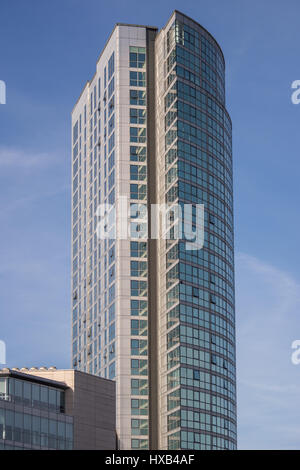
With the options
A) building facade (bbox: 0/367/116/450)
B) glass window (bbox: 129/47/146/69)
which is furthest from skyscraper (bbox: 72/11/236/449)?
building facade (bbox: 0/367/116/450)

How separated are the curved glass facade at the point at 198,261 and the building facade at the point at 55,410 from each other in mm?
25649

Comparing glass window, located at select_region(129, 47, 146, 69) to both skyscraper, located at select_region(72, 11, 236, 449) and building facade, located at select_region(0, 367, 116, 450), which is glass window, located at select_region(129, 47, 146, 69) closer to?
skyscraper, located at select_region(72, 11, 236, 449)

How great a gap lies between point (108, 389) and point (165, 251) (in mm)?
37717

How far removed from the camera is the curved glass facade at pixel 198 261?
164750 millimetres

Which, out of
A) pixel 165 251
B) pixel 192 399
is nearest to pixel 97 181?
pixel 165 251

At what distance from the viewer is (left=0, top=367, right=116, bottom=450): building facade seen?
400 feet

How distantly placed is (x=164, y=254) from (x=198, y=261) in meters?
6.03

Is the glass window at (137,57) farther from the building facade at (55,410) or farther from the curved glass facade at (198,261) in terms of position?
the building facade at (55,410)

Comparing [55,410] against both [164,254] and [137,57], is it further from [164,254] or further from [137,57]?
[137,57]

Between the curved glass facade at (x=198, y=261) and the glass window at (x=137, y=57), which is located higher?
the glass window at (x=137, y=57)

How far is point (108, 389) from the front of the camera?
462 feet

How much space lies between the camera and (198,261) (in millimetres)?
172250

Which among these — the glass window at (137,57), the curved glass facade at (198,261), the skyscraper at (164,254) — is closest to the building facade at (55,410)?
the curved glass facade at (198,261)

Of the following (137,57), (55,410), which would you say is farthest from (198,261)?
(55,410)
